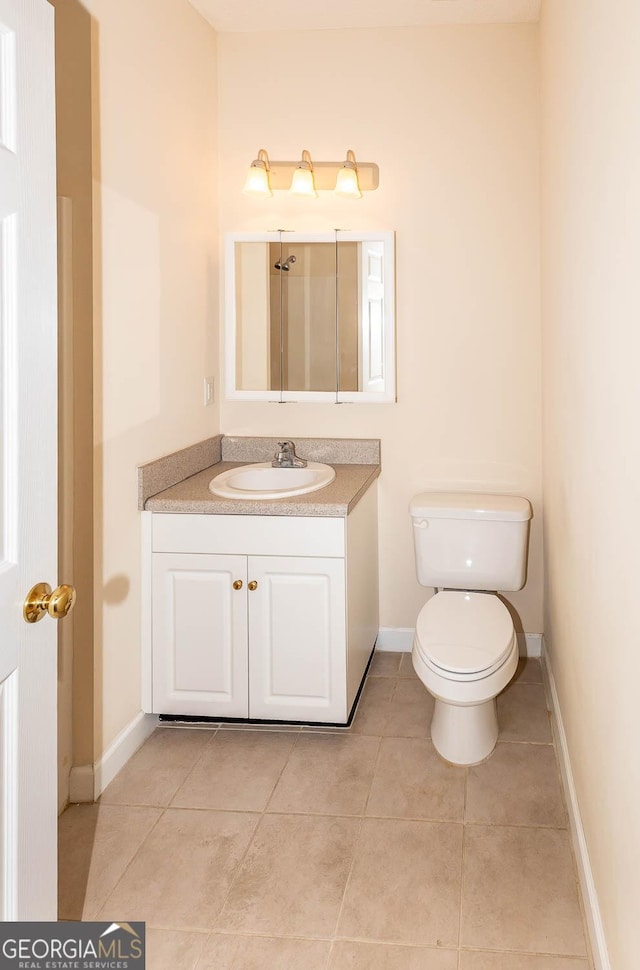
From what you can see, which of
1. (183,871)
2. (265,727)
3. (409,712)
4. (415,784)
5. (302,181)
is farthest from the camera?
(302,181)

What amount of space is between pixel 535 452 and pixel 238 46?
2.06 m

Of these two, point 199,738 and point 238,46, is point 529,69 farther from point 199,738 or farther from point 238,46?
point 199,738

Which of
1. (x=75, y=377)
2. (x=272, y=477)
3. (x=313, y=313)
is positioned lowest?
(x=272, y=477)

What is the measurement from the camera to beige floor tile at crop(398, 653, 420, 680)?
342 centimetres

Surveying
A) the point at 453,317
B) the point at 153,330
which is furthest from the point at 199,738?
the point at 453,317

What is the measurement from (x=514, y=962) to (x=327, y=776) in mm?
917

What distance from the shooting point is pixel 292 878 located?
6.91 ft

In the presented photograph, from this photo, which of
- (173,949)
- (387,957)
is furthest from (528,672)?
(173,949)

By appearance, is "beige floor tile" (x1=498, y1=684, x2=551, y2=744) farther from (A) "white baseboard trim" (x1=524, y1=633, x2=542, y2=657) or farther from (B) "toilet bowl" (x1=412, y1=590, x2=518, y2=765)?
(A) "white baseboard trim" (x1=524, y1=633, x2=542, y2=657)

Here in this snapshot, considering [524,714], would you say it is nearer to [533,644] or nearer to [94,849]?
[533,644]

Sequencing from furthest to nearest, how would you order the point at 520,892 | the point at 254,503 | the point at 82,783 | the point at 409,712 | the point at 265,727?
the point at 409,712 < the point at 265,727 < the point at 254,503 < the point at 82,783 < the point at 520,892

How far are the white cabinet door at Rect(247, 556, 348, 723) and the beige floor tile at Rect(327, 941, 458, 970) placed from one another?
1.03m

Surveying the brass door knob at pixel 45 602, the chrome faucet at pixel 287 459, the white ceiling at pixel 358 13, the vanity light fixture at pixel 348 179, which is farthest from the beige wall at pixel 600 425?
the chrome faucet at pixel 287 459

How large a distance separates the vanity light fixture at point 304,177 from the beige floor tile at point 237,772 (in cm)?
206
